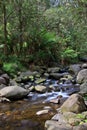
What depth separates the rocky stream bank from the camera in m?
6.47

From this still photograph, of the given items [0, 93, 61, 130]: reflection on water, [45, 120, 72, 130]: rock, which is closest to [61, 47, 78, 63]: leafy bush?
[0, 93, 61, 130]: reflection on water

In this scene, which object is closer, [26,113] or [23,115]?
[23,115]

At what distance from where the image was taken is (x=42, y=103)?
28.6 feet

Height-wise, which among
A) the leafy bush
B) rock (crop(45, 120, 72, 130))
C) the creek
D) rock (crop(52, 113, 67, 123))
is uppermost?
rock (crop(45, 120, 72, 130))

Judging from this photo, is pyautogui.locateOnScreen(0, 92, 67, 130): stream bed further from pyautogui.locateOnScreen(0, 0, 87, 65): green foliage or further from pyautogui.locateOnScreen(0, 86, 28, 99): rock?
pyautogui.locateOnScreen(0, 0, 87, 65): green foliage

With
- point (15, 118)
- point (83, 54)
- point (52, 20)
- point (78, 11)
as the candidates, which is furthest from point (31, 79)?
point (83, 54)

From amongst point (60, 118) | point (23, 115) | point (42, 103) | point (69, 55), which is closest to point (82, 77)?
point (42, 103)

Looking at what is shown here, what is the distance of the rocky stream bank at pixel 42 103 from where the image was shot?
6.47 meters

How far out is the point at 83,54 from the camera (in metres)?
20.6

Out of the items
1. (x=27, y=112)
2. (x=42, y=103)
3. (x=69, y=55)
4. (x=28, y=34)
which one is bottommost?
(x=69, y=55)

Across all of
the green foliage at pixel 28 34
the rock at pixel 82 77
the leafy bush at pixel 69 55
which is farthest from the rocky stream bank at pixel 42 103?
the leafy bush at pixel 69 55

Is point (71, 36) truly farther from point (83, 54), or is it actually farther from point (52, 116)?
point (52, 116)

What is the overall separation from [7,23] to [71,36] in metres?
6.73

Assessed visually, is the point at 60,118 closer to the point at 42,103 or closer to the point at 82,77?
the point at 42,103
